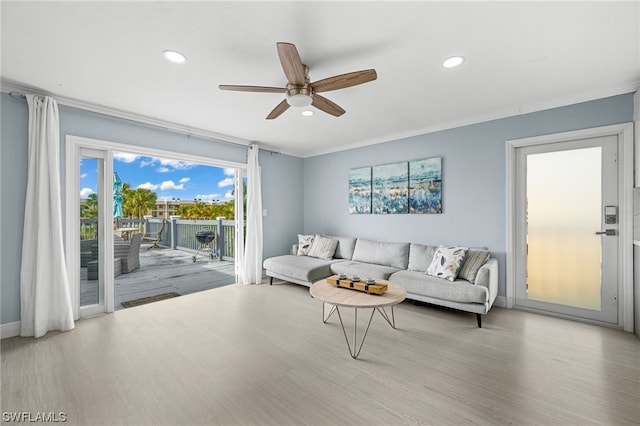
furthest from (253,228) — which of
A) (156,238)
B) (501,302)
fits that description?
(156,238)

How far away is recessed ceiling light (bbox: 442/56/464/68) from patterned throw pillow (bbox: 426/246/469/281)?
215cm

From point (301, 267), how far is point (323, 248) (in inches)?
29.5

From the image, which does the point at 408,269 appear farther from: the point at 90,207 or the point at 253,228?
the point at 90,207

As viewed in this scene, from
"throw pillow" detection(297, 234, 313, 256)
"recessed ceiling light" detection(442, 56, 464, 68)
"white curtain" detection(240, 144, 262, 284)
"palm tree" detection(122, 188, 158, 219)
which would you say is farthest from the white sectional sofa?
"palm tree" detection(122, 188, 158, 219)

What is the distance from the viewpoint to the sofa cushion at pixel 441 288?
2.92 metres

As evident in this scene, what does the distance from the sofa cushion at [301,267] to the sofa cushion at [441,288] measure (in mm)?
1162

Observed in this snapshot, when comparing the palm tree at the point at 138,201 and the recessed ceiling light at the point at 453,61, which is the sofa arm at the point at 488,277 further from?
the palm tree at the point at 138,201

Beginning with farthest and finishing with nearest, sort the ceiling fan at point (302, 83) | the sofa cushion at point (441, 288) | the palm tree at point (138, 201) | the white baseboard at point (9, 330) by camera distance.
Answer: the palm tree at point (138, 201) → the sofa cushion at point (441, 288) → the white baseboard at point (9, 330) → the ceiling fan at point (302, 83)

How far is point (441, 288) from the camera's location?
315 cm

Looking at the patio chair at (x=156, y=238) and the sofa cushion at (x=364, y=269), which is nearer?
the sofa cushion at (x=364, y=269)

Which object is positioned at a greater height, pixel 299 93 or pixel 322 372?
pixel 299 93

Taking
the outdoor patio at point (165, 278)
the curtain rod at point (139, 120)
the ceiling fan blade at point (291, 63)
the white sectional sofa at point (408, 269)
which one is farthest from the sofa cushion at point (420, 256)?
the curtain rod at point (139, 120)

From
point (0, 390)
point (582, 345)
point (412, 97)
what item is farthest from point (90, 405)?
point (582, 345)

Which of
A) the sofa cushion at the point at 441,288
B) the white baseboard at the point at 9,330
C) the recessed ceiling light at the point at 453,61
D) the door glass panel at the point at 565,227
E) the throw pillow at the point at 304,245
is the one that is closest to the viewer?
the recessed ceiling light at the point at 453,61
